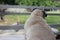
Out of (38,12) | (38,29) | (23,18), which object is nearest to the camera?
(38,29)

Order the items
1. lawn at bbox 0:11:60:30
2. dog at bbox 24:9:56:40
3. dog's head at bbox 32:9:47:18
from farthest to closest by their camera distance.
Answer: lawn at bbox 0:11:60:30 < dog's head at bbox 32:9:47:18 < dog at bbox 24:9:56:40

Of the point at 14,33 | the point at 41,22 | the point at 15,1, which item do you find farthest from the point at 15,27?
the point at 15,1

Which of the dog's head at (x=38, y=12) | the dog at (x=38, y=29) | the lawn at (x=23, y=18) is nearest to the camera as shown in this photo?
the dog at (x=38, y=29)

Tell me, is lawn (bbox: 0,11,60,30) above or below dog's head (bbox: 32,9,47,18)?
below

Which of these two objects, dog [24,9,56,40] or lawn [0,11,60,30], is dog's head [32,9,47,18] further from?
lawn [0,11,60,30]

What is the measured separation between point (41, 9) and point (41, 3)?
148cm

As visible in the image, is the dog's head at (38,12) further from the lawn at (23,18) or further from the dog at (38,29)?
the lawn at (23,18)

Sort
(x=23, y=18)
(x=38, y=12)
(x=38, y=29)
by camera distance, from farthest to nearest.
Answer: (x=23, y=18), (x=38, y=12), (x=38, y=29)

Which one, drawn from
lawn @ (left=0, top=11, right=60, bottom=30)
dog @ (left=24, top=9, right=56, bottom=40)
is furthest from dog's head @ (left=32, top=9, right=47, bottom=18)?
lawn @ (left=0, top=11, right=60, bottom=30)

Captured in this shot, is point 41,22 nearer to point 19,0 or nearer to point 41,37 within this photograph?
point 41,37

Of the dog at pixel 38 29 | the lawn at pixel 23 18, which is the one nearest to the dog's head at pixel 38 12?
the dog at pixel 38 29

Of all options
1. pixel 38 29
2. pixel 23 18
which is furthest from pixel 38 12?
pixel 23 18

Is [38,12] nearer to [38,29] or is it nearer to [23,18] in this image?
[38,29]

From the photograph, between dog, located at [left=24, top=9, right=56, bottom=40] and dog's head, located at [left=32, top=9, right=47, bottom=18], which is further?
dog's head, located at [left=32, top=9, right=47, bottom=18]
